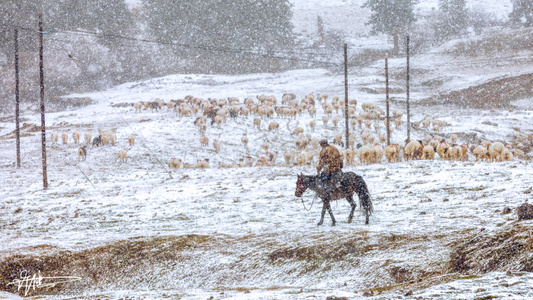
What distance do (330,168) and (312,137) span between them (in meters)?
20.8

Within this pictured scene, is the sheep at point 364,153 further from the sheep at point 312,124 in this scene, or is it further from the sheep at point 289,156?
the sheep at point 312,124

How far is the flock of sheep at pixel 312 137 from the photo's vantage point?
2214cm

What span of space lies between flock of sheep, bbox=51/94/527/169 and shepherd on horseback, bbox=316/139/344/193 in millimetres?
11540

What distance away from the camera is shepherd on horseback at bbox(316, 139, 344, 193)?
33.3ft

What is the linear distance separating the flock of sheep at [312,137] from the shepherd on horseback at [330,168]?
11.5m

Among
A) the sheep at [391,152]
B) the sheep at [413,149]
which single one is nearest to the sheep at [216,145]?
the sheep at [391,152]

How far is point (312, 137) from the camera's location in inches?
1213

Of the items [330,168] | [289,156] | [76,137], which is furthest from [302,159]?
[76,137]

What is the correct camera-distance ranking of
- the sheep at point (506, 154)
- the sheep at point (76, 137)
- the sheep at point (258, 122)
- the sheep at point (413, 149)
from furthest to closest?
the sheep at point (258, 122)
the sheep at point (76, 137)
the sheep at point (413, 149)
the sheep at point (506, 154)

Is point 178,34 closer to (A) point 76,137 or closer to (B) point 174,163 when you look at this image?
(A) point 76,137

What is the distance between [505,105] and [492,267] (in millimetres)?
40742

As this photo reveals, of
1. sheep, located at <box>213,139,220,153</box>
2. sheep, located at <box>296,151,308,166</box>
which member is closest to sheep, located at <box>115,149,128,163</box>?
sheep, located at <box>213,139,220,153</box>

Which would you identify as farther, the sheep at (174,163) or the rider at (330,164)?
the sheep at (174,163)

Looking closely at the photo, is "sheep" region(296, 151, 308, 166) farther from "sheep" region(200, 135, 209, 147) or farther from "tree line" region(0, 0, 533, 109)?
"tree line" region(0, 0, 533, 109)
